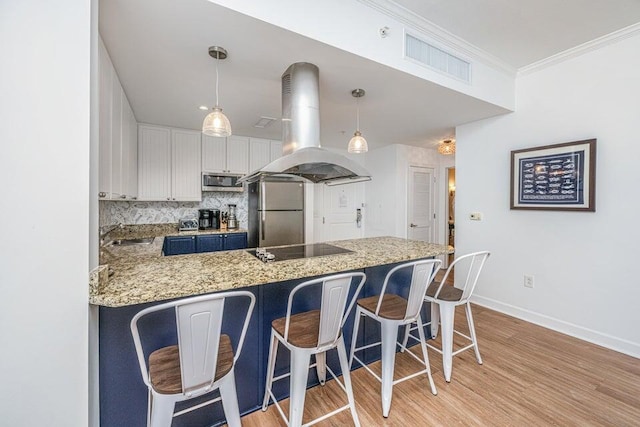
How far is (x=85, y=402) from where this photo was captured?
43.9 inches

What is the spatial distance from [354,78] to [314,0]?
0.67 m

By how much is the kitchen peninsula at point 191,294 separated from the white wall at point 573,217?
1.85 metres

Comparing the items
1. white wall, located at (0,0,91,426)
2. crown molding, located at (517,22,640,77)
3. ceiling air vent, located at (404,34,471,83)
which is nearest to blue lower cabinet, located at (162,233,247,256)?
white wall, located at (0,0,91,426)

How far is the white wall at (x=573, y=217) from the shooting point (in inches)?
88.7

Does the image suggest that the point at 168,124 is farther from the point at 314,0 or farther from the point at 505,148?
the point at 505,148

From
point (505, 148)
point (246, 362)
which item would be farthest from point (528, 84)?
point (246, 362)

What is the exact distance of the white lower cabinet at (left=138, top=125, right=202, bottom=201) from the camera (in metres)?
3.52

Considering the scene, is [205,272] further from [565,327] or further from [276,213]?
[565,327]

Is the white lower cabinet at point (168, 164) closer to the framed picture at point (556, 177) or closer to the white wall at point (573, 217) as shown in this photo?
the white wall at point (573, 217)

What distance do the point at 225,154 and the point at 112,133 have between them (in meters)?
2.08

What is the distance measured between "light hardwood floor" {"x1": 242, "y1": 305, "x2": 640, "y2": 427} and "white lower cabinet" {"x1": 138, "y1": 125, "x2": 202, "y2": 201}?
3.11 meters

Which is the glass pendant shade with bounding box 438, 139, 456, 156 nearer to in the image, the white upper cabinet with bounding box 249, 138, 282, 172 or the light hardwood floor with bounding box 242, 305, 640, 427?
the white upper cabinet with bounding box 249, 138, 282, 172

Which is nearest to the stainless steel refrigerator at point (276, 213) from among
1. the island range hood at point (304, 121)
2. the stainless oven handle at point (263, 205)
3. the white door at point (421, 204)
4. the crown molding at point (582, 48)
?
the stainless oven handle at point (263, 205)

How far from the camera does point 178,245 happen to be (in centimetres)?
337
